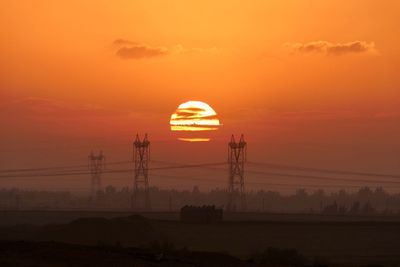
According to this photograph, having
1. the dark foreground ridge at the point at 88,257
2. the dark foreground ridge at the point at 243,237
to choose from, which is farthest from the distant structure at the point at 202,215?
the dark foreground ridge at the point at 88,257

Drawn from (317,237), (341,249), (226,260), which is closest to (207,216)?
(317,237)

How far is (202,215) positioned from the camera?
106m

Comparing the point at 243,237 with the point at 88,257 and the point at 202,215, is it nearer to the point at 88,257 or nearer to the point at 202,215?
the point at 202,215

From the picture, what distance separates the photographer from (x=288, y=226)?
94188 mm

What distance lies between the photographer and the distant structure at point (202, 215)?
104781mm

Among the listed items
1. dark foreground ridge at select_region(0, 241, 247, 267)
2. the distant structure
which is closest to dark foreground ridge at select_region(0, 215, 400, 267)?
the distant structure

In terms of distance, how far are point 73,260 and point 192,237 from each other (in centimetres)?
4625

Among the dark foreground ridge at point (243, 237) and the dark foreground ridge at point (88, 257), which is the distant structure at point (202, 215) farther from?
the dark foreground ridge at point (88, 257)

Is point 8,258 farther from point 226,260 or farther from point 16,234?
point 16,234

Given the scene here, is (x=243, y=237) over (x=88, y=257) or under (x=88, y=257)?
over

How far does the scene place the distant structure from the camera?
104781 mm

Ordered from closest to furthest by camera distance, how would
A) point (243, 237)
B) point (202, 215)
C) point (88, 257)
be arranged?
1. point (88, 257)
2. point (243, 237)
3. point (202, 215)

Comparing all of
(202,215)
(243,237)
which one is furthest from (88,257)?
(202,215)

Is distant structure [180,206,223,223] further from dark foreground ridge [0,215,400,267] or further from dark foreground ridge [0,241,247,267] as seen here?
dark foreground ridge [0,241,247,267]
